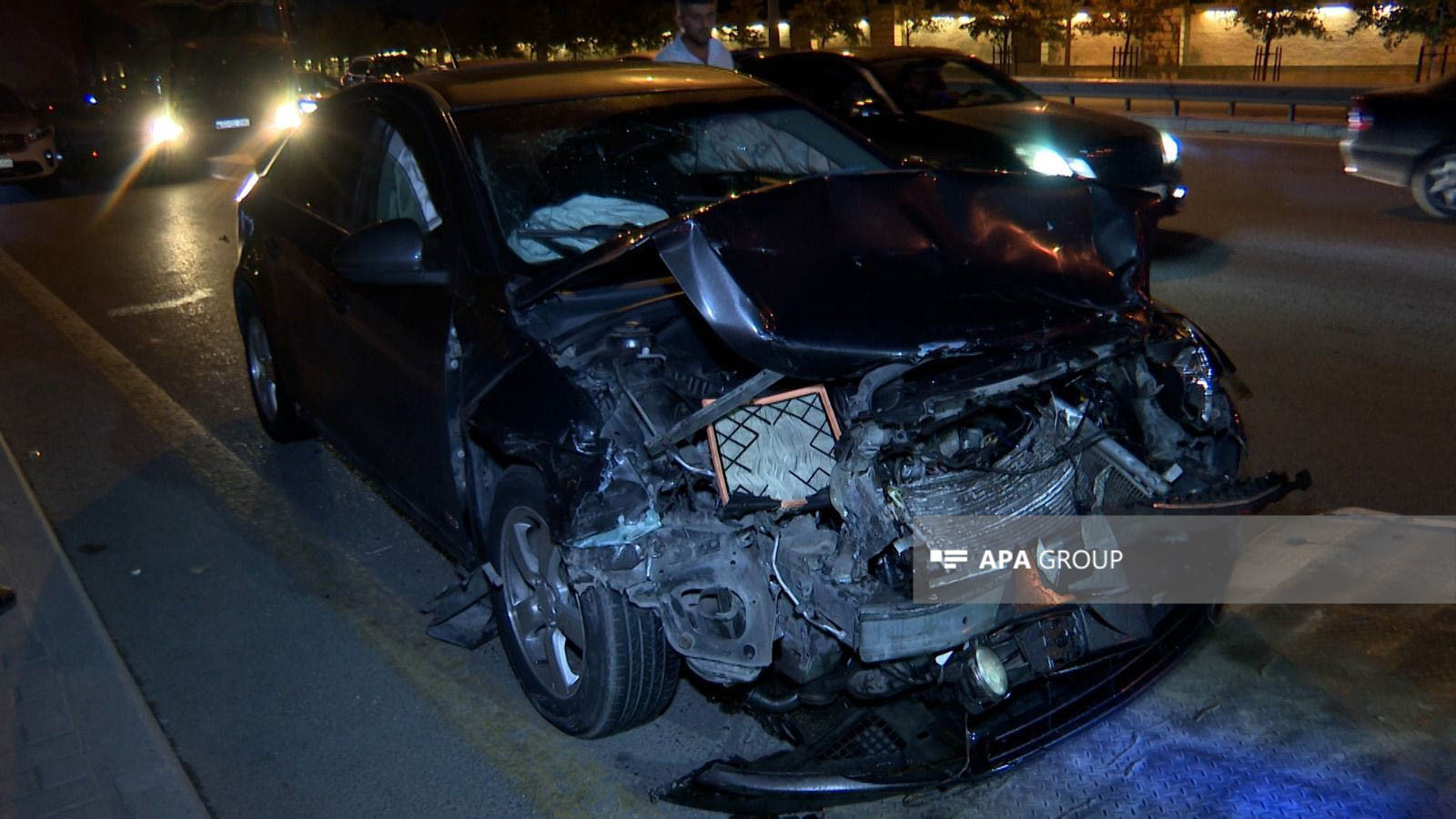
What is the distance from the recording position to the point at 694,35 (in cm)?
747

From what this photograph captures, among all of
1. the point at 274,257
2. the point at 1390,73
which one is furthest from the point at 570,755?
the point at 1390,73

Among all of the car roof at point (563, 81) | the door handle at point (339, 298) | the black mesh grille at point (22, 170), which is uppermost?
the car roof at point (563, 81)

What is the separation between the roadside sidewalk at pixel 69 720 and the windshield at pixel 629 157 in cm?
191

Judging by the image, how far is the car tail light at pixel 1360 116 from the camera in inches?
454

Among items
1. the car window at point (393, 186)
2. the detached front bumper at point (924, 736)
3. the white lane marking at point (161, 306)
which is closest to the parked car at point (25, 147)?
the white lane marking at point (161, 306)

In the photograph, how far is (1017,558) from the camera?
10.6ft

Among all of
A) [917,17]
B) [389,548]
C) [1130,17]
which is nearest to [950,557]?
[389,548]

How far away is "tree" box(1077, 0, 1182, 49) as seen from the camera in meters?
33.8

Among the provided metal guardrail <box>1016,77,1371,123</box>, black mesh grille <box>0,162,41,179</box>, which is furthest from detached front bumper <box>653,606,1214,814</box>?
black mesh grille <box>0,162,41,179</box>

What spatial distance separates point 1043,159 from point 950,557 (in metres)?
7.54

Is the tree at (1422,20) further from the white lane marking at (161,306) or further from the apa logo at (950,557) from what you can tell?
the apa logo at (950,557)

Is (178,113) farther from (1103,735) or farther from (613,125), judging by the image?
(1103,735)

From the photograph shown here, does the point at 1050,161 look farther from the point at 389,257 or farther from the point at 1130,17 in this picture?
the point at 1130,17

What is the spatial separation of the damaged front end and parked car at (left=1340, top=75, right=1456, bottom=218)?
28.8 feet
